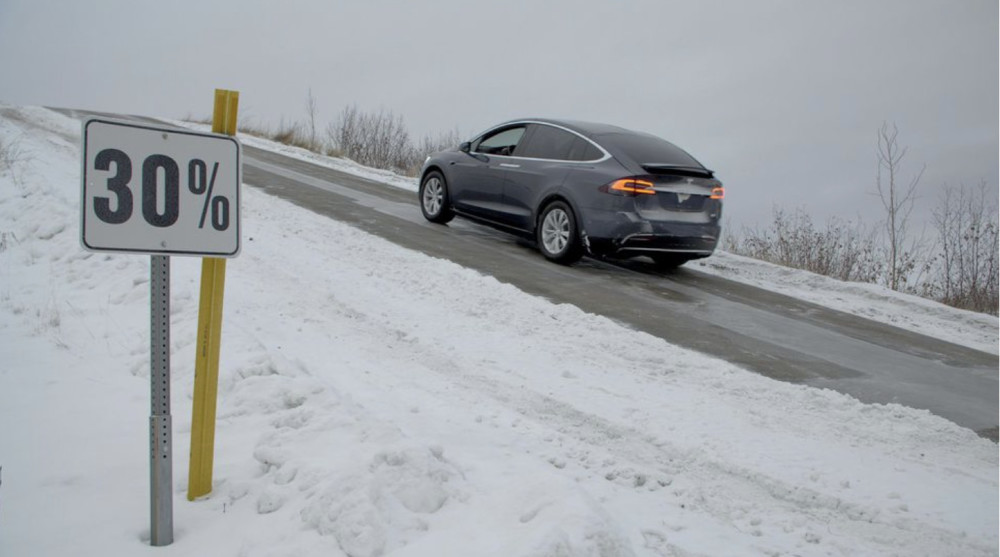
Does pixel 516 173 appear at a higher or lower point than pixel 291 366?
higher

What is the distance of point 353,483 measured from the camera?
3.22 metres

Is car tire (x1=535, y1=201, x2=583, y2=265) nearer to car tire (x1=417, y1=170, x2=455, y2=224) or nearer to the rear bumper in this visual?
the rear bumper

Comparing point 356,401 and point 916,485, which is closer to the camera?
point 916,485

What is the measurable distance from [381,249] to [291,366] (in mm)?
4121

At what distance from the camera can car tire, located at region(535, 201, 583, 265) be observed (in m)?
9.03

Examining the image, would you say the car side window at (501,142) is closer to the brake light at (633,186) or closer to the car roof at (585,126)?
the car roof at (585,126)

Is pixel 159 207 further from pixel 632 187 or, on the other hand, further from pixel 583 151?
pixel 583 151

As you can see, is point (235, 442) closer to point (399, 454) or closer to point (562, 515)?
point (399, 454)

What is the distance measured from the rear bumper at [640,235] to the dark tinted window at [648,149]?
0.74m

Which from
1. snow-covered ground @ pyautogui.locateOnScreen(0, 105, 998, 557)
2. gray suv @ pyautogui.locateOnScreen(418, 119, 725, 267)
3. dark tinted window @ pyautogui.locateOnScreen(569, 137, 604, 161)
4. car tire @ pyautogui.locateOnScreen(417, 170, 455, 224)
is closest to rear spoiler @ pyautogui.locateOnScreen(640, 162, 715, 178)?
gray suv @ pyautogui.locateOnScreen(418, 119, 725, 267)

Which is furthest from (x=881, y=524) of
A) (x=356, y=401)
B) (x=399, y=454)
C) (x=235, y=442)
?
(x=235, y=442)

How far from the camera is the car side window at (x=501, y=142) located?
10.2m

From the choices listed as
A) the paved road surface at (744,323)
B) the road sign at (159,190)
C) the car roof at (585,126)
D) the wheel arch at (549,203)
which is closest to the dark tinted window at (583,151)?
the car roof at (585,126)

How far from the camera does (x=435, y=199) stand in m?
11.5
